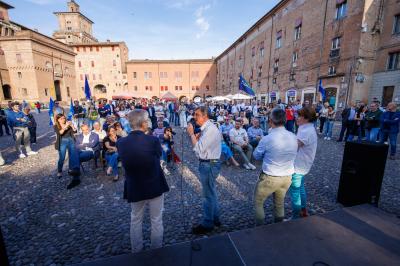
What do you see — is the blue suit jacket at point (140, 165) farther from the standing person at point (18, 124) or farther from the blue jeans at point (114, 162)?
the standing person at point (18, 124)

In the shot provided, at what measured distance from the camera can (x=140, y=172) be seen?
7.35ft

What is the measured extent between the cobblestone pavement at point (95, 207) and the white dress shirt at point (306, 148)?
1162 millimetres

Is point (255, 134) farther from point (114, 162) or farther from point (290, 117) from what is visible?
point (114, 162)

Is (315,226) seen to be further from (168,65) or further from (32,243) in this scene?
(168,65)

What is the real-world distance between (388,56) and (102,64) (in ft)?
168

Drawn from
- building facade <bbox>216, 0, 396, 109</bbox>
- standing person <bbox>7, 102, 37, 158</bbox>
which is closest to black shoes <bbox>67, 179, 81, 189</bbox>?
standing person <bbox>7, 102, 37, 158</bbox>

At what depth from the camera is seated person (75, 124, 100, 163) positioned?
17.7 ft

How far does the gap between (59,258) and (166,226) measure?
4.89 ft

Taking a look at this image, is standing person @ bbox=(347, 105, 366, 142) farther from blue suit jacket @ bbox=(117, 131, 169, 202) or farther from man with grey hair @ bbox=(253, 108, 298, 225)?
blue suit jacket @ bbox=(117, 131, 169, 202)

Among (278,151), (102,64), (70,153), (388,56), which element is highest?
(102,64)

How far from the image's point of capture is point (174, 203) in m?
3.99

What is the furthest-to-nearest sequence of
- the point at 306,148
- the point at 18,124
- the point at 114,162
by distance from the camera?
the point at 18,124 → the point at 114,162 → the point at 306,148

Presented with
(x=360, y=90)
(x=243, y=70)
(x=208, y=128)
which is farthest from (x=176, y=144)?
(x=243, y=70)

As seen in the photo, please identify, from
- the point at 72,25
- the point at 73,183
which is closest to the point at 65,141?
the point at 73,183
